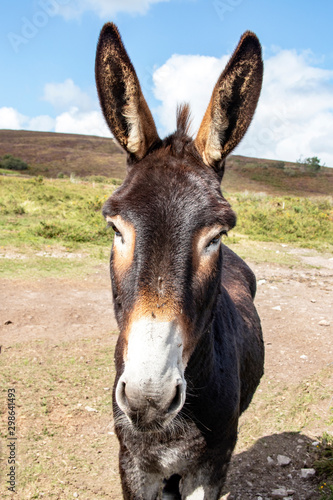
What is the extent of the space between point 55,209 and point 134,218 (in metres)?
15.0

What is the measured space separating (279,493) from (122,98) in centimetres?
359

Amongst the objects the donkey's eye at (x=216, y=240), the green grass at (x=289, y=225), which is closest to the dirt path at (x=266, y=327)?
the donkey's eye at (x=216, y=240)

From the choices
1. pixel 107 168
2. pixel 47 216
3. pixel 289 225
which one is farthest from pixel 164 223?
pixel 107 168

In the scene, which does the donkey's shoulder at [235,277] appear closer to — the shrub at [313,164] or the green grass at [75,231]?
the green grass at [75,231]

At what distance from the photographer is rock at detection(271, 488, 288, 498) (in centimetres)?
340

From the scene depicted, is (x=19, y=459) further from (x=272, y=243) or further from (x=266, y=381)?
(x=272, y=243)

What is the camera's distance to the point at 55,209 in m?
16.2

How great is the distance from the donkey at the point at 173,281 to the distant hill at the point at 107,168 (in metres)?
28.8

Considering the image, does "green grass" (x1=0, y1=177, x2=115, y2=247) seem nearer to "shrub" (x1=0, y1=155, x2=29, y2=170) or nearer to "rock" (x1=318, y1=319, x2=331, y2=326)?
"rock" (x1=318, y1=319, x2=331, y2=326)

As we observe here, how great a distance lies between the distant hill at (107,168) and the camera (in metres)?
41.2

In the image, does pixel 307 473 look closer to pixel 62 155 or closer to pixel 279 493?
pixel 279 493

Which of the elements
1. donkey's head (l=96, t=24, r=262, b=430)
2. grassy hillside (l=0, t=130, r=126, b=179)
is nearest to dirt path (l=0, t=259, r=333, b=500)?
donkey's head (l=96, t=24, r=262, b=430)

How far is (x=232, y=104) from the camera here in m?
2.38

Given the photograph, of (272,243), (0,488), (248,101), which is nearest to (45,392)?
(0,488)
